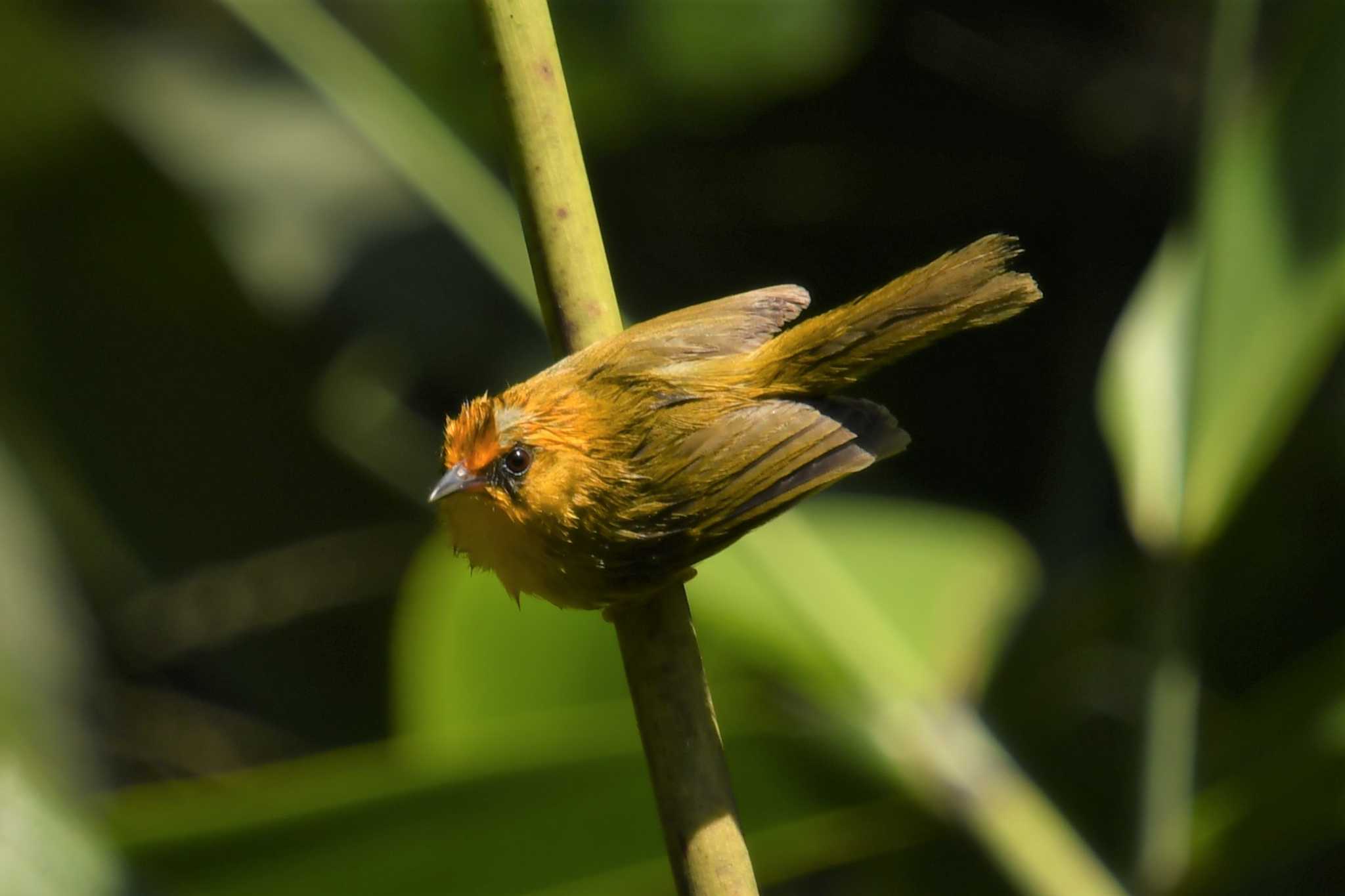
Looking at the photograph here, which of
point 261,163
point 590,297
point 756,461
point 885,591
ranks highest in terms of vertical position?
point 590,297

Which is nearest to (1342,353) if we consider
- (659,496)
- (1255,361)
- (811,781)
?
(1255,361)

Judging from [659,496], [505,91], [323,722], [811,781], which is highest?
[505,91]

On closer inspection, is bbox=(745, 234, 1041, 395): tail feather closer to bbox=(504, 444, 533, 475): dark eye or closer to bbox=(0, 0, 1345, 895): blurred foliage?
bbox=(504, 444, 533, 475): dark eye

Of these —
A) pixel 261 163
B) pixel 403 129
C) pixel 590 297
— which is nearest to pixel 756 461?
pixel 590 297

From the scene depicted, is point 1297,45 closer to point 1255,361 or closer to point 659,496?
point 1255,361

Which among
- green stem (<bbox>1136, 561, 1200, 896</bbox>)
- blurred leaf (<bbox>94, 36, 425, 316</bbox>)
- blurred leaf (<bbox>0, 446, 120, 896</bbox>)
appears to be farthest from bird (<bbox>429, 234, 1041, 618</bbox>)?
blurred leaf (<bbox>94, 36, 425, 316</bbox>)

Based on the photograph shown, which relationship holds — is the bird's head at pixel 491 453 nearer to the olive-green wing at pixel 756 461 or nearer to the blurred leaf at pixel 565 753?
the olive-green wing at pixel 756 461

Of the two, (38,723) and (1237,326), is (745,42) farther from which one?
(38,723)
